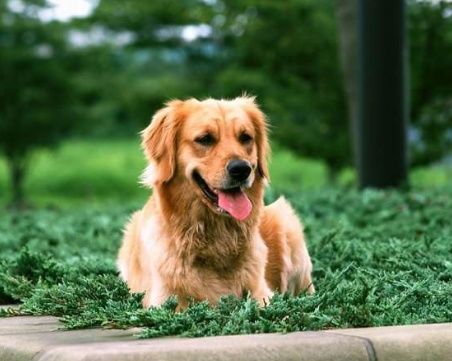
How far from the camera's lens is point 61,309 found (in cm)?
594

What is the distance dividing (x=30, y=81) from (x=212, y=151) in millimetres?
24333

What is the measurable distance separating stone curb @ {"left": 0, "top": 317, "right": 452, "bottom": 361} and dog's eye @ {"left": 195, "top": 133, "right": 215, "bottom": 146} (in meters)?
1.33

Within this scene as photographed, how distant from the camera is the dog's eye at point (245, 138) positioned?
20.2 ft

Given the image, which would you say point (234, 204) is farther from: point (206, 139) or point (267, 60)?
point (267, 60)

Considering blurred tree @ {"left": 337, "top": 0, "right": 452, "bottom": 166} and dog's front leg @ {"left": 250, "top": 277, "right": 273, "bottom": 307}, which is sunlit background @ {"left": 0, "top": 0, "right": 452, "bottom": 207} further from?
dog's front leg @ {"left": 250, "top": 277, "right": 273, "bottom": 307}

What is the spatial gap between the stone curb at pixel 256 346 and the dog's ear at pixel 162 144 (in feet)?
4.21

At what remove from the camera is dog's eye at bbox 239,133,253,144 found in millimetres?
6145

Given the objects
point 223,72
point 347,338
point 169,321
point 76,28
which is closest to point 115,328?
point 169,321

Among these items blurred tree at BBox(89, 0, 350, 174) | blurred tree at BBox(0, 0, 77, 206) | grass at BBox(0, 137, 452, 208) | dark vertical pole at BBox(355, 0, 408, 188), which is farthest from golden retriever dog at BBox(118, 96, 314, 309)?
grass at BBox(0, 137, 452, 208)

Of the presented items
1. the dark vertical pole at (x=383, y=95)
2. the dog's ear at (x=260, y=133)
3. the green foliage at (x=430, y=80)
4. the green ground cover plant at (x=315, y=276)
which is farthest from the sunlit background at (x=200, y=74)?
the dog's ear at (x=260, y=133)

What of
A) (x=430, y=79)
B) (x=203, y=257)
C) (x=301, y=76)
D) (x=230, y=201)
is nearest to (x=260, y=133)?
(x=230, y=201)

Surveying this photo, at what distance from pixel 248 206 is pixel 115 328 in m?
1.10

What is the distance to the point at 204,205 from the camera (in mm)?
6137

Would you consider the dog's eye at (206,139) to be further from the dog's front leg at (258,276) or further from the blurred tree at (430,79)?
the blurred tree at (430,79)
